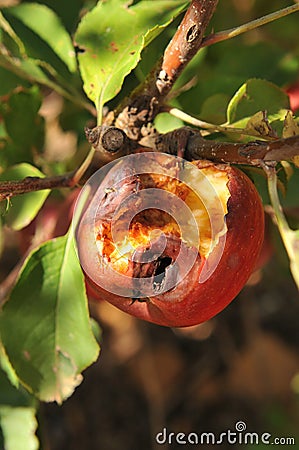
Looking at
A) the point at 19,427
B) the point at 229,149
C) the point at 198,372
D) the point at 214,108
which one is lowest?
the point at 198,372

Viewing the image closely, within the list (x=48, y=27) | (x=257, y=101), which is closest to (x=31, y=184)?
(x=257, y=101)

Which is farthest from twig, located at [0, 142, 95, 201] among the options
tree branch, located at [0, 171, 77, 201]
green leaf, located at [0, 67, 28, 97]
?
green leaf, located at [0, 67, 28, 97]

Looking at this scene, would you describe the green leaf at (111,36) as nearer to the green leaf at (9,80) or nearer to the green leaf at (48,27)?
the green leaf at (48,27)

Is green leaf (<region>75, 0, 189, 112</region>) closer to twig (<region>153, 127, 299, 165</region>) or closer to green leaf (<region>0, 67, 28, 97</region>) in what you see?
twig (<region>153, 127, 299, 165</region>)

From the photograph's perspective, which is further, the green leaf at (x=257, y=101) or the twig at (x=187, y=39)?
the green leaf at (x=257, y=101)

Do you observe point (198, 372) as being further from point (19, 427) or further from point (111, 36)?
point (111, 36)

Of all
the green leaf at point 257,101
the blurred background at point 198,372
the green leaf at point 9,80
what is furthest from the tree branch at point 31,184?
the blurred background at point 198,372
